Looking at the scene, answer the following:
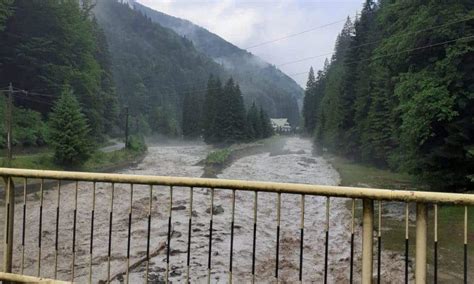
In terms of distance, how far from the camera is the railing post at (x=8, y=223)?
10.3 feet

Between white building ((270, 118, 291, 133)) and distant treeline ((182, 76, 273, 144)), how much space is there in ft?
180

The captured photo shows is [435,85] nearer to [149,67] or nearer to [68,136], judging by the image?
[68,136]

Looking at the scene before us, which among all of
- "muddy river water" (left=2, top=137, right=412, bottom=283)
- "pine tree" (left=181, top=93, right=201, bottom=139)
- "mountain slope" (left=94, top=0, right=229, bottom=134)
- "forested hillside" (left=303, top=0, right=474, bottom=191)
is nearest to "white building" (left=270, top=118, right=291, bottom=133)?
"mountain slope" (left=94, top=0, right=229, bottom=134)

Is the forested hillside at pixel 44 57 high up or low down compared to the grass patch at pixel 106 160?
up

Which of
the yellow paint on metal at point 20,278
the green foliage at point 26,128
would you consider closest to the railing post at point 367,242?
the yellow paint on metal at point 20,278

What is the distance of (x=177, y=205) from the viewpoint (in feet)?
53.4

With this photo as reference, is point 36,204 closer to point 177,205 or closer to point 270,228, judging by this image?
point 177,205

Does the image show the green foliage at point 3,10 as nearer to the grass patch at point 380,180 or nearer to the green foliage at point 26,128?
the green foliage at point 26,128

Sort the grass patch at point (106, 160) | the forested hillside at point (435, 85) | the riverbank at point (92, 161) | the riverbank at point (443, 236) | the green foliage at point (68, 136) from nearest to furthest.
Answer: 1. the riverbank at point (443, 236)
2. the forested hillside at point (435, 85)
3. the riverbank at point (92, 161)
4. the green foliage at point (68, 136)
5. the grass patch at point (106, 160)

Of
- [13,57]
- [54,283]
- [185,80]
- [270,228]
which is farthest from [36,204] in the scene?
[185,80]

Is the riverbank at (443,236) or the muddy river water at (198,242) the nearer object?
the muddy river water at (198,242)

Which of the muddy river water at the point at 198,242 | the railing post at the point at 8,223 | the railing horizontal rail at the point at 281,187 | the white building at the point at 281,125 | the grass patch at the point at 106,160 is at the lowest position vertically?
the muddy river water at the point at 198,242

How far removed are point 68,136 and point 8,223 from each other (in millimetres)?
26735

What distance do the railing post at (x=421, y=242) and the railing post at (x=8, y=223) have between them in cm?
285
